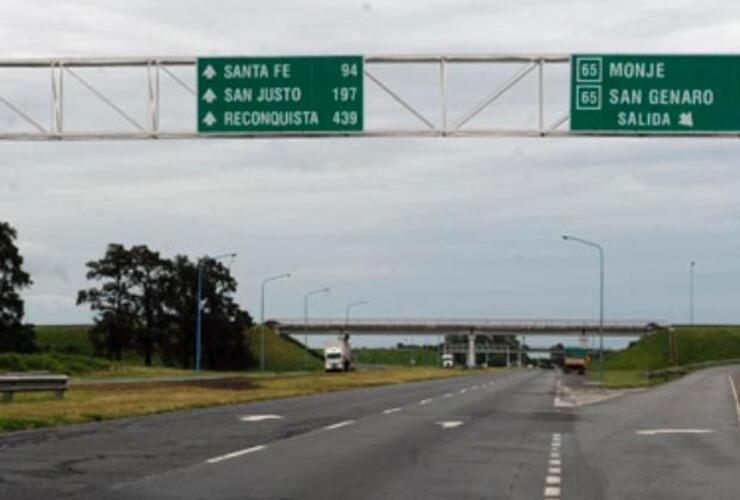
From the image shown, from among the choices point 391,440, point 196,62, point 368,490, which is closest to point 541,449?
point 391,440

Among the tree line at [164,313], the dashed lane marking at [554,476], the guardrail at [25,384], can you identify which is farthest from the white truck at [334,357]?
the dashed lane marking at [554,476]

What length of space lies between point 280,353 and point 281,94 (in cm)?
13488

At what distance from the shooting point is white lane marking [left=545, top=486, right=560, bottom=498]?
14.4 m

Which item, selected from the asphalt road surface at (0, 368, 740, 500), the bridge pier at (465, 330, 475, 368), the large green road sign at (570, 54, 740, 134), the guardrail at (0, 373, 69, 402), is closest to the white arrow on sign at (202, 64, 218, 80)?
the asphalt road surface at (0, 368, 740, 500)

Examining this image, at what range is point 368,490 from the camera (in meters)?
14.7

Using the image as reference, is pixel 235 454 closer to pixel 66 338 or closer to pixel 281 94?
pixel 281 94

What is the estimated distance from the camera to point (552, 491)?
14820 millimetres

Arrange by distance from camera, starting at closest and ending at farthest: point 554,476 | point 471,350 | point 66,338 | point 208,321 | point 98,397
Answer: point 554,476 → point 98,397 → point 208,321 → point 66,338 → point 471,350

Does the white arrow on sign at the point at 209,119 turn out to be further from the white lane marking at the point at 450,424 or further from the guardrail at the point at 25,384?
the guardrail at the point at 25,384

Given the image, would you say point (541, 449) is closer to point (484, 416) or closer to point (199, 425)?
point (199, 425)

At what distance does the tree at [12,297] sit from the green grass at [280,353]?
3652 cm

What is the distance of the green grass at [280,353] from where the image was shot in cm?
15362

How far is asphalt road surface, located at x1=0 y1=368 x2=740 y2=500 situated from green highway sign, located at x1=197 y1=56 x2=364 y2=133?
6706 millimetres

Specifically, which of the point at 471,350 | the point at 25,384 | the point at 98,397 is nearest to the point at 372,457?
the point at 25,384
